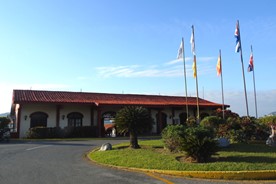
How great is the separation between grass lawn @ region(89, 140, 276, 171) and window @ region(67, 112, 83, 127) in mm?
18863

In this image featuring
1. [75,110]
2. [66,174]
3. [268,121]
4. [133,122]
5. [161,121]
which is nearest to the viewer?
[66,174]

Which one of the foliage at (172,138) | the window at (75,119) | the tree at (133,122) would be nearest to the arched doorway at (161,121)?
the window at (75,119)

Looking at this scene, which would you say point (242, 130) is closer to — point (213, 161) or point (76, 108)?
point (213, 161)

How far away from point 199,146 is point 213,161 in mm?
677

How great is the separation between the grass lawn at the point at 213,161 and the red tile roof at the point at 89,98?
712 inches

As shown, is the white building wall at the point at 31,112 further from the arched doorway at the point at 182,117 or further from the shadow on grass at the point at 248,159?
the shadow on grass at the point at 248,159

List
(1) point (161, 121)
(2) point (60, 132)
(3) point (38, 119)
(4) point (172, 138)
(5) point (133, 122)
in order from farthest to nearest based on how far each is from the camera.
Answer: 1. (1) point (161, 121)
2. (3) point (38, 119)
3. (2) point (60, 132)
4. (5) point (133, 122)
5. (4) point (172, 138)

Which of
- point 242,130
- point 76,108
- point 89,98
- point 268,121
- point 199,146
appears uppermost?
point 89,98

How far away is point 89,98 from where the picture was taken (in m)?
34.2

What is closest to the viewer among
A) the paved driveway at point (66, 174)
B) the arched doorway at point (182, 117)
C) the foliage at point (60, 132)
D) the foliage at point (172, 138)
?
the paved driveway at point (66, 174)

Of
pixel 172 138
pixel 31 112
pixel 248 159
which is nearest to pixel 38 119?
pixel 31 112

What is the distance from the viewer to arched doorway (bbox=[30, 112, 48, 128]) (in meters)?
30.5

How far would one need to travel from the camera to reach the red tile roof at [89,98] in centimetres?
3060

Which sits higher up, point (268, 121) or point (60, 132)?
point (268, 121)
